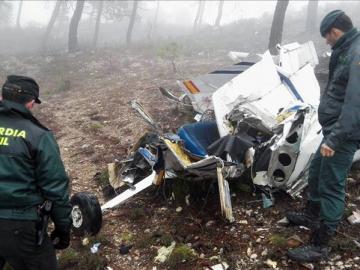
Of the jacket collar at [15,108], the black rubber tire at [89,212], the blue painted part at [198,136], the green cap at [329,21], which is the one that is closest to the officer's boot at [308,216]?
the blue painted part at [198,136]

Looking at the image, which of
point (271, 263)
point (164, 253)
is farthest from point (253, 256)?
point (164, 253)

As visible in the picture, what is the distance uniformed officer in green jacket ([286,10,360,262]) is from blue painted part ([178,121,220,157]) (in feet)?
5.26

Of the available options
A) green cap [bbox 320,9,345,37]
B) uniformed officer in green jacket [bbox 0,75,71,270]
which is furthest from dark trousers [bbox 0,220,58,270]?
green cap [bbox 320,9,345,37]

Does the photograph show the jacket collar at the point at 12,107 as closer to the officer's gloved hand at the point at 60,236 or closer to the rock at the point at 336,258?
the officer's gloved hand at the point at 60,236

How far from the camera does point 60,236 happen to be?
3.28 metres

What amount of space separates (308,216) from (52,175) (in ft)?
9.23

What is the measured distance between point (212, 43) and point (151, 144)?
14882mm

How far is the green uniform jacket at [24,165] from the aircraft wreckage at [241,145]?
57.9 inches

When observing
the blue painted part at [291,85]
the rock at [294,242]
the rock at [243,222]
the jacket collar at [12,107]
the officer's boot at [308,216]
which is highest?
the blue painted part at [291,85]

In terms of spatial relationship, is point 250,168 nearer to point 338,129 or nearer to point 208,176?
point 208,176

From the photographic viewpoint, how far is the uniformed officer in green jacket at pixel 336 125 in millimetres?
3270

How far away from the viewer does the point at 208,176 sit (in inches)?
183

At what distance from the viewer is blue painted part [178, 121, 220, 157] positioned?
16.3 ft

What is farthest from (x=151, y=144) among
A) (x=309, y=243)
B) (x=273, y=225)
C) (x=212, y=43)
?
(x=212, y=43)
